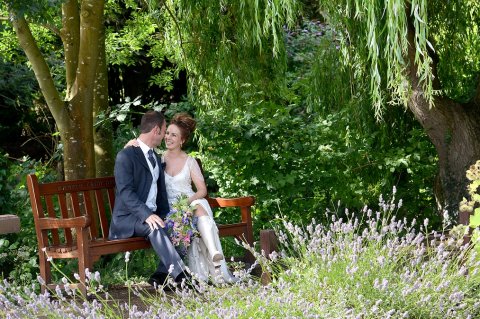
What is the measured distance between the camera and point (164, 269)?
6598 mm

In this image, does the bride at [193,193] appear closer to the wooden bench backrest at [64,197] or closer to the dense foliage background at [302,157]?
the wooden bench backrest at [64,197]

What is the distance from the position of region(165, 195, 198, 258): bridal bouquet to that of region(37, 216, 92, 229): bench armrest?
615mm

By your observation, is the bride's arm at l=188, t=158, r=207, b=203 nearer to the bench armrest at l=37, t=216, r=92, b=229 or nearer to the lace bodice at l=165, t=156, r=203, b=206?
the lace bodice at l=165, t=156, r=203, b=206

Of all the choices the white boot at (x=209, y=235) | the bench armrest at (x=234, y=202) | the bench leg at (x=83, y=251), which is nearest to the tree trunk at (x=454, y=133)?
the bench armrest at (x=234, y=202)

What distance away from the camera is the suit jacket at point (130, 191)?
6.37m

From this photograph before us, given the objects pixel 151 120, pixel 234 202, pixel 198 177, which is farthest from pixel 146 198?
pixel 234 202

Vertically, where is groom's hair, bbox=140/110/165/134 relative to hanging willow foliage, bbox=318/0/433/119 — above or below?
below

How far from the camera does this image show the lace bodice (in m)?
6.73

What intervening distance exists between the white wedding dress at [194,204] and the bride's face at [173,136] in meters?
0.15

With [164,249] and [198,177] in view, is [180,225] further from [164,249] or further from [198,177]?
[198,177]

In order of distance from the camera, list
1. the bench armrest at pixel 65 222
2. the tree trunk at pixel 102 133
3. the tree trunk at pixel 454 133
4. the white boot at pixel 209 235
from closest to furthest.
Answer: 1. the bench armrest at pixel 65 222
2. the white boot at pixel 209 235
3. the tree trunk at pixel 454 133
4. the tree trunk at pixel 102 133

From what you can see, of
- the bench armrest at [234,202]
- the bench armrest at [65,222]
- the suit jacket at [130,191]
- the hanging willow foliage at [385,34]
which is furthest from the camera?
the bench armrest at [234,202]

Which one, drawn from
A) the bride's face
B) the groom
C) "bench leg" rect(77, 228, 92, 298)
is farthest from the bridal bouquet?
"bench leg" rect(77, 228, 92, 298)

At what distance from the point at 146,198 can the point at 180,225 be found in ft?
1.13
